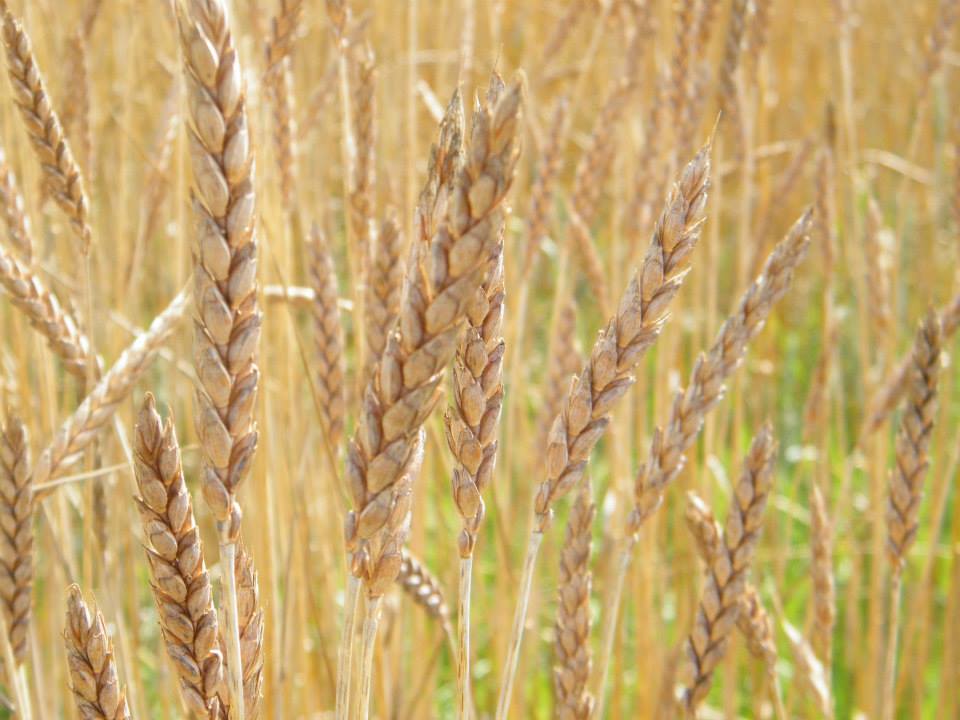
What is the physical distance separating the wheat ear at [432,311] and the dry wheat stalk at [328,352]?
1.34ft

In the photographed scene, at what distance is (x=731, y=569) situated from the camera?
66 centimetres

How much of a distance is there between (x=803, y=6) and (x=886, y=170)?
1112mm

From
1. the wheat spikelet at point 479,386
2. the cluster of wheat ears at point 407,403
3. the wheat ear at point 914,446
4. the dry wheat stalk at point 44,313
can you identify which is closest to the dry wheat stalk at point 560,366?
the cluster of wheat ears at point 407,403

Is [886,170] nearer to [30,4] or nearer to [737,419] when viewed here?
[737,419]

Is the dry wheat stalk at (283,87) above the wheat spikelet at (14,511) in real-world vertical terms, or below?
above

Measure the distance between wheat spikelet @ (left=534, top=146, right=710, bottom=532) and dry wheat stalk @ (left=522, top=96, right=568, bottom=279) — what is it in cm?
61

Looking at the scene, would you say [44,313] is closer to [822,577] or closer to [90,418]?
[90,418]

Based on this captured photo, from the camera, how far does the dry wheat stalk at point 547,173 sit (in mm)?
1085

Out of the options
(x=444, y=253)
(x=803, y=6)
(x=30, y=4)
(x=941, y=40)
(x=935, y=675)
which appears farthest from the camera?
(x=803, y=6)

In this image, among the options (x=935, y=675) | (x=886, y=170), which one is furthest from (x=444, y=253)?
(x=886, y=170)

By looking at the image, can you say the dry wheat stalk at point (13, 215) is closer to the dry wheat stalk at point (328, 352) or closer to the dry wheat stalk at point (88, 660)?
the dry wheat stalk at point (328, 352)

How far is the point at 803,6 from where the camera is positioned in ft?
11.6

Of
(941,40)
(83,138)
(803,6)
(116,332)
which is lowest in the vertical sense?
(116,332)

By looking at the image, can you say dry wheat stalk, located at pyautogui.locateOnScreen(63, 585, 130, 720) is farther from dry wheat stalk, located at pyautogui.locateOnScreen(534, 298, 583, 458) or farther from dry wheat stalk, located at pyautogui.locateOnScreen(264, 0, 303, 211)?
dry wheat stalk, located at pyautogui.locateOnScreen(534, 298, 583, 458)
